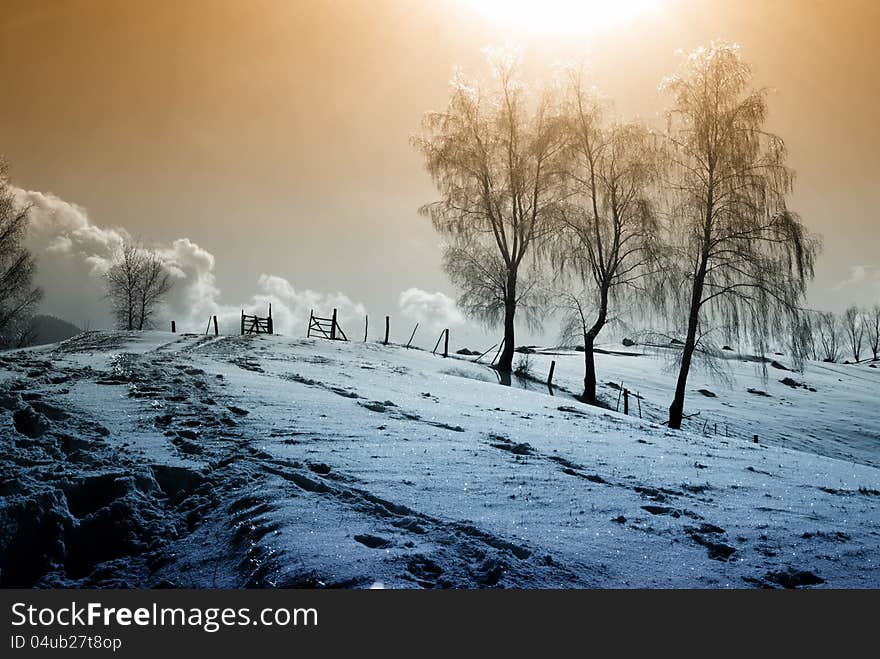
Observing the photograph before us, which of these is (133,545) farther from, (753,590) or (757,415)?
(757,415)

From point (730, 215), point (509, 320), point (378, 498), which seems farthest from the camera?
point (509, 320)

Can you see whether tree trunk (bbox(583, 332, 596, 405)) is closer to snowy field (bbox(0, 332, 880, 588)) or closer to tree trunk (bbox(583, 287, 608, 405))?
tree trunk (bbox(583, 287, 608, 405))

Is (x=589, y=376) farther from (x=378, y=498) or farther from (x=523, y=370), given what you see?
(x=378, y=498)

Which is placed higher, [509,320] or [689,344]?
[509,320]

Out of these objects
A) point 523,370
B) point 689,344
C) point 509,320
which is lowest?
point 523,370

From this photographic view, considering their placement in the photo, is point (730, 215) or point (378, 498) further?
point (730, 215)

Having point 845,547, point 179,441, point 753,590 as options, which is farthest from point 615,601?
point 179,441

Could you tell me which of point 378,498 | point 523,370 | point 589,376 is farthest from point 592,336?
point 378,498

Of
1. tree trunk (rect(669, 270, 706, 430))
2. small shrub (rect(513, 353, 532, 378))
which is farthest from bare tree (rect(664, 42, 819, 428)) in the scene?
small shrub (rect(513, 353, 532, 378))

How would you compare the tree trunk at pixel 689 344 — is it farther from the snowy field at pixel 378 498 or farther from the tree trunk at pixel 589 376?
the snowy field at pixel 378 498

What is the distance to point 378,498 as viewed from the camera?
3301 millimetres

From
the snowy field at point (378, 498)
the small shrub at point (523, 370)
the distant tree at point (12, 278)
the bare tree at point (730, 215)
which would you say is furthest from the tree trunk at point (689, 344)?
the distant tree at point (12, 278)

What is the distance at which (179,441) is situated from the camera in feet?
13.9

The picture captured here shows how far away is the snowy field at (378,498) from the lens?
2537mm
